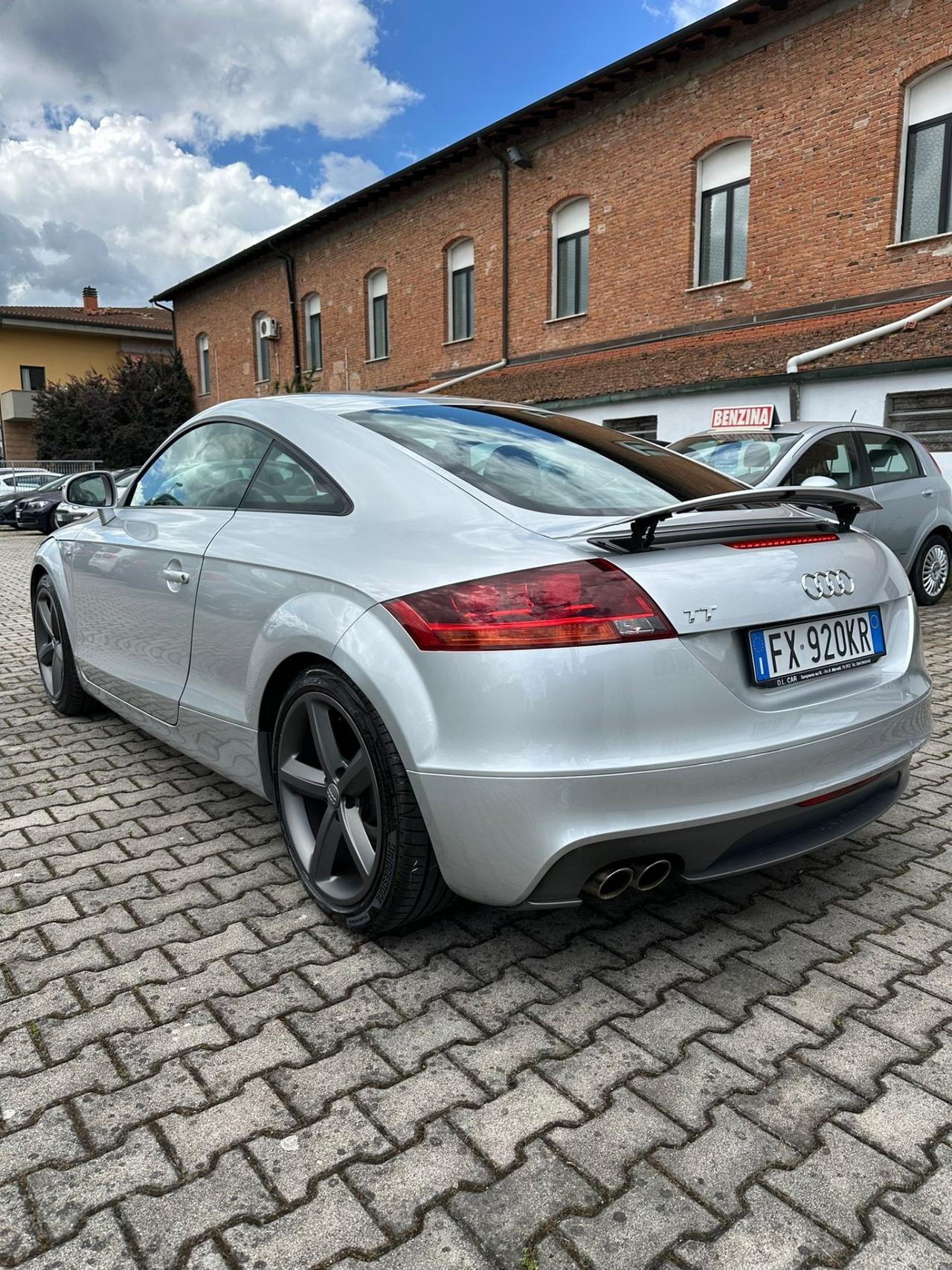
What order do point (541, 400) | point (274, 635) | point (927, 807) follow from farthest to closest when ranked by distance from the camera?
point (541, 400) → point (927, 807) → point (274, 635)

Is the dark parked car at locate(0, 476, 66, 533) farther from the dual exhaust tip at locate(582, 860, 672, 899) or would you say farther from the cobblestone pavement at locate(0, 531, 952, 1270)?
the dual exhaust tip at locate(582, 860, 672, 899)

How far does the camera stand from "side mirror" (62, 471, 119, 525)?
455cm

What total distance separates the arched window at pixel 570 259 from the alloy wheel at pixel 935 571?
10.3 meters

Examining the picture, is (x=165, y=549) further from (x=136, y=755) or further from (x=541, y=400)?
(x=541, y=400)

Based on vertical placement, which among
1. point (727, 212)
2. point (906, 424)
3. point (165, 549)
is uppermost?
point (727, 212)

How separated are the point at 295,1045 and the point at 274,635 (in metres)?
1.09

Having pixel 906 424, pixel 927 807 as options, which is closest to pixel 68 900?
pixel 927 807

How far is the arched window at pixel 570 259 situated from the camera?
1761 cm

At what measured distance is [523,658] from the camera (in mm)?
2070

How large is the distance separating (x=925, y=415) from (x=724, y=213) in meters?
5.10

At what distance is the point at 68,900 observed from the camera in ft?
9.42

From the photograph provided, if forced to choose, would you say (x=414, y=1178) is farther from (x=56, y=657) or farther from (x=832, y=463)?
(x=832, y=463)

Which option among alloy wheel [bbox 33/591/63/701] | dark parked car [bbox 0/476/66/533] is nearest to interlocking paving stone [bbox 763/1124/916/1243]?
alloy wheel [bbox 33/591/63/701]

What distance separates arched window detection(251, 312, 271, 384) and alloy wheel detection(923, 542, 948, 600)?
73.7 feet
